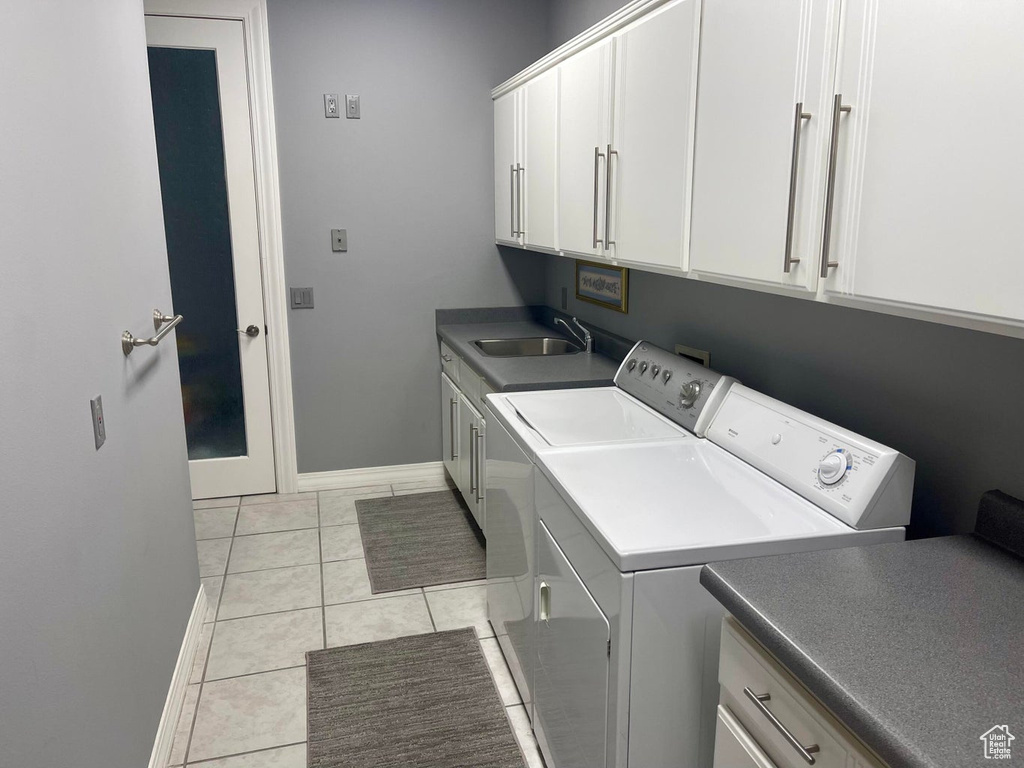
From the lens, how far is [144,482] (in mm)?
2014

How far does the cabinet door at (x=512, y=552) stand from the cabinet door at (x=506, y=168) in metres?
1.43

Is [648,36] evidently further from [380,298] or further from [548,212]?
[380,298]

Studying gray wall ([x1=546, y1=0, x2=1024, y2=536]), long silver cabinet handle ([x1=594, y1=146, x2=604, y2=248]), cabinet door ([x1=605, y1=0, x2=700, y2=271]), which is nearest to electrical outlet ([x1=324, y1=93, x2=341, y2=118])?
long silver cabinet handle ([x1=594, y1=146, x2=604, y2=248])

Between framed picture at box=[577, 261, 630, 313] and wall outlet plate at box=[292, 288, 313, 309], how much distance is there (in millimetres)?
1360

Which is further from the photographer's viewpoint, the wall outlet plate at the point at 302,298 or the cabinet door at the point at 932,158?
the wall outlet plate at the point at 302,298

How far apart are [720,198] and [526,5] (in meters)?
2.61

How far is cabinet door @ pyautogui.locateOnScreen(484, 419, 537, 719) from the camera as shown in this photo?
2074 millimetres

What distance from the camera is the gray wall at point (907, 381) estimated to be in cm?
140

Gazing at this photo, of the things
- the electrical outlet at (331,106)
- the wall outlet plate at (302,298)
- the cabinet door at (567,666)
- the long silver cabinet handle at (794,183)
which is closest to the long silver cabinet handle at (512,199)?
the electrical outlet at (331,106)

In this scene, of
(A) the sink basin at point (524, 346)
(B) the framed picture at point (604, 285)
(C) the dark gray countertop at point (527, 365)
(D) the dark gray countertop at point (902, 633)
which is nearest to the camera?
(D) the dark gray countertop at point (902, 633)

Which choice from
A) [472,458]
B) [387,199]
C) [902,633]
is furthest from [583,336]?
[902,633]

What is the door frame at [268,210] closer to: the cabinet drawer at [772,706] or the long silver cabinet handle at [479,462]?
the long silver cabinet handle at [479,462]

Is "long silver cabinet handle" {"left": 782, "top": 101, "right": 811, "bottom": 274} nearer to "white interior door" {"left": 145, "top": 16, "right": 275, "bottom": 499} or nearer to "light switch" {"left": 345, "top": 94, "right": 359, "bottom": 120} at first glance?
"light switch" {"left": 345, "top": 94, "right": 359, "bottom": 120}

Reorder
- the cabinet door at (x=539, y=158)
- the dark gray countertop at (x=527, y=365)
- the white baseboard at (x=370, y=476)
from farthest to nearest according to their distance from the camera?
the white baseboard at (x=370, y=476) → the cabinet door at (x=539, y=158) → the dark gray countertop at (x=527, y=365)
